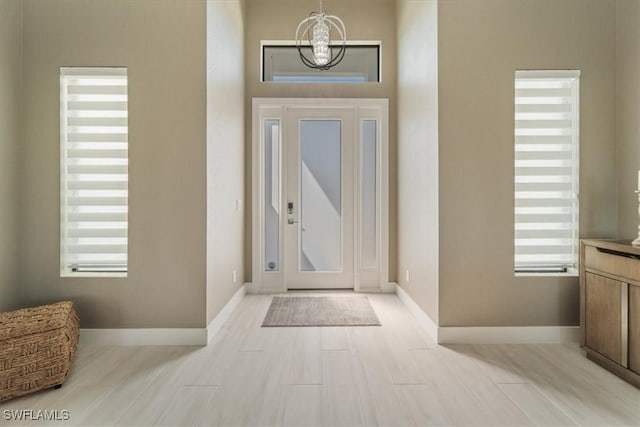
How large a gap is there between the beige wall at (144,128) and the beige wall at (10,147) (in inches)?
2.4

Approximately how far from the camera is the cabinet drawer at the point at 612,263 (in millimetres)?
2328

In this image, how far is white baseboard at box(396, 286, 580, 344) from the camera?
2.94m

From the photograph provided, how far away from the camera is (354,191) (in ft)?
15.4

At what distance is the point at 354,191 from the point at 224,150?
1.83 metres

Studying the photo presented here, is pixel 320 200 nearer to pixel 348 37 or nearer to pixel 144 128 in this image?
pixel 348 37

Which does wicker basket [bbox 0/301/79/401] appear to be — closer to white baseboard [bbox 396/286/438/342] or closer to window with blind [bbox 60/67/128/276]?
window with blind [bbox 60/67/128/276]

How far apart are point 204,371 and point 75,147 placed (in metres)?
2.07

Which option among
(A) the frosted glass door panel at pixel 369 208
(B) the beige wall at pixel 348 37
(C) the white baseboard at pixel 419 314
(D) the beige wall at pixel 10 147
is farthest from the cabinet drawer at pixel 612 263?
(D) the beige wall at pixel 10 147

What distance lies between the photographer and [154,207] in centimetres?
291

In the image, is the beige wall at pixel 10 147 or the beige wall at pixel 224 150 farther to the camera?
the beige wall at pixel 224 150

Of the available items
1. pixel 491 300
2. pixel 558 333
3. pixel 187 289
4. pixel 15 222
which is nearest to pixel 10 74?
pixel 15 222

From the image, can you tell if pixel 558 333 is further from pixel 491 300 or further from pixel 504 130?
pixel 504 130

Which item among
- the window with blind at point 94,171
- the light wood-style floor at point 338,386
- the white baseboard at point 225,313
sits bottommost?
the light wood-style floor at point 338,386

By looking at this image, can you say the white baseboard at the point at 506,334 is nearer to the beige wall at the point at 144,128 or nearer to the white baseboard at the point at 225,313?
the white baseboard at the point at 225,313
